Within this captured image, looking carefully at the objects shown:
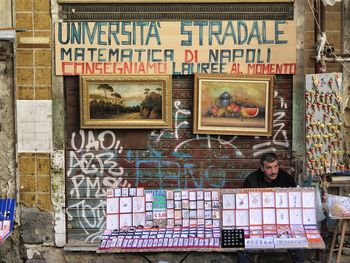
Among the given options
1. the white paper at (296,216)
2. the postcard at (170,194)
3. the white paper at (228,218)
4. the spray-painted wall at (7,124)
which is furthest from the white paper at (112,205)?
the spray-painted wall at (7,124)

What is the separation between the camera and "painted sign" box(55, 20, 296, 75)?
7.19 meters

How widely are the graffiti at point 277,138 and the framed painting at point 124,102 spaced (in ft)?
3.78

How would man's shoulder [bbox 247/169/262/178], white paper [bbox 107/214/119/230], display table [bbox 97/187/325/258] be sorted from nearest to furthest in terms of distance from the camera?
display table [bbox 97/187/325/258] < white paper [bbox 107/214/119/230] < man's shoulder [bbox 247/169/262/178]

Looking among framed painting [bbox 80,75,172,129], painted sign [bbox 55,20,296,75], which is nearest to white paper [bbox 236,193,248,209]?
framed painting [bbox 80,75,172,129]

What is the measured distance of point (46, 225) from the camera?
24.6 ft

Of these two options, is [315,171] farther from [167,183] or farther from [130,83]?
[130,83]

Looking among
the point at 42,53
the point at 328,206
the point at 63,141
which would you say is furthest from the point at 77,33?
the point at 328,206

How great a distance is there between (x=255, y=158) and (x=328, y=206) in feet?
3.97

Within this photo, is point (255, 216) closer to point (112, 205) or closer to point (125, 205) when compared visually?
point (125, 205)

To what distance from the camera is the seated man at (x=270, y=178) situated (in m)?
6.47

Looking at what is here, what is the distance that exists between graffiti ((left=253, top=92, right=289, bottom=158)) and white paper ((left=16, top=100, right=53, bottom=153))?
8.34 feet

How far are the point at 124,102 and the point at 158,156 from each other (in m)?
0.78

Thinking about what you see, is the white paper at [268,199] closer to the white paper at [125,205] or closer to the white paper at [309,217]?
the white paper at [309,217]

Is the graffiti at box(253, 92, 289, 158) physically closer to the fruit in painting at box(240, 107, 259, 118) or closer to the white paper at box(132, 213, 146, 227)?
the fruit in painting at box(240, 107, 259, 118)
